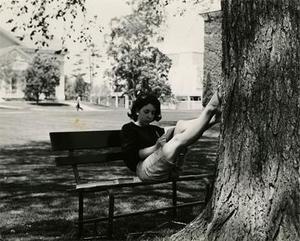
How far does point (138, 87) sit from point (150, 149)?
45.9 m

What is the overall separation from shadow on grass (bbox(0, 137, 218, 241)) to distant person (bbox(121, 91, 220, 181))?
71cm

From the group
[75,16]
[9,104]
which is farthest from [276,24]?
[9,104]

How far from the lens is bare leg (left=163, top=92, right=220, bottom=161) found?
165 inches

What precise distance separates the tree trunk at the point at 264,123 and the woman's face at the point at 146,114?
175cm

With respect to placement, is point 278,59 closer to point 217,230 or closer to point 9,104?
point 217,230

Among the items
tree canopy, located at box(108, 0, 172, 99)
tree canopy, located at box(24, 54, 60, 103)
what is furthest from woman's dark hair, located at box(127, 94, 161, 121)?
tree canopy, located at box(24, 54, 60, 103)

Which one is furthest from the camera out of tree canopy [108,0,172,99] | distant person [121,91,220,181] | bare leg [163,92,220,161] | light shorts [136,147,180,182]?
tree canopy [108,0,172,99]

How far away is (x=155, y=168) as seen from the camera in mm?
4840

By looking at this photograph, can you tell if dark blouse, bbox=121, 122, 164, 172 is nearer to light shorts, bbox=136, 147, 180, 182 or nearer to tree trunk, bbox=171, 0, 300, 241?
→ light shorts, bbox=136, 147, 180, 182

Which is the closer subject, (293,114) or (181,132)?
(293,114)

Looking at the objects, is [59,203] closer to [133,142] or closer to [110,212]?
[133,142]

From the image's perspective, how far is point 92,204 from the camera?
6.73 meters

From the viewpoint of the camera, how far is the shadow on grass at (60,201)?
5.46m

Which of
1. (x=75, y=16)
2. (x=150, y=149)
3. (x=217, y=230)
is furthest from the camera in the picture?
(x=75, y=16)
